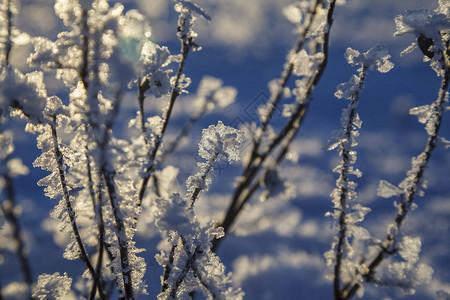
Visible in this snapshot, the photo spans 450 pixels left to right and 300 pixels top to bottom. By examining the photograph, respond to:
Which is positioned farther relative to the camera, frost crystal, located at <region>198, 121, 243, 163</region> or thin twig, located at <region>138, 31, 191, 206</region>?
frost crystal, located at <region>198, 121, 243, 163</region>

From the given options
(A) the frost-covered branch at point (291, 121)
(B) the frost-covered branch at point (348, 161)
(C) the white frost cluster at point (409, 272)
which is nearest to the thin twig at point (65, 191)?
(A) the frost-covered branch at point (291, 121)

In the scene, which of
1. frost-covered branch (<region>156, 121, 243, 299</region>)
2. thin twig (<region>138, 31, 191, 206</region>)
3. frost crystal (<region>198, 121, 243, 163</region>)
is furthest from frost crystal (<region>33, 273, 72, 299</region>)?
frost crystal (<region>198, 121, 243, 163</region>)

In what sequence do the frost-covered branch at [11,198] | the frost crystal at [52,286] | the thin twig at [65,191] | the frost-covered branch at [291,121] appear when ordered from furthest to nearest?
the frost crystal at [52,286]
the thin twig at [65,191]
the frost-covered branch at [11,198]
the frost-covered branch at [291,121]

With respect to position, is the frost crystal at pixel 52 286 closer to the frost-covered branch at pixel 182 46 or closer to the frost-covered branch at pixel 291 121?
the frost-covered branch at pixel 182 46

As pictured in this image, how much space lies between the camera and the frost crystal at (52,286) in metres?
1.61

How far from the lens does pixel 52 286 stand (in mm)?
1648

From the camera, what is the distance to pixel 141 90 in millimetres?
1312

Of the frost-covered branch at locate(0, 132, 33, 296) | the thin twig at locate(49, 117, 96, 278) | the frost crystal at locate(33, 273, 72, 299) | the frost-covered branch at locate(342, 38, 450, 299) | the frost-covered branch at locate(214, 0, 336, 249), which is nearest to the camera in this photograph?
the frost-covered branch at locate(214, 0, 336, 249)

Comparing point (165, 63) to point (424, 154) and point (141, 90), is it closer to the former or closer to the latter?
point (141, 90)

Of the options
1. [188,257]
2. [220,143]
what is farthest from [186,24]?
[188,257]

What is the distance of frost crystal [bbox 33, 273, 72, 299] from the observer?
63.3 inches

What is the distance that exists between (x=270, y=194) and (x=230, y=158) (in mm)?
868

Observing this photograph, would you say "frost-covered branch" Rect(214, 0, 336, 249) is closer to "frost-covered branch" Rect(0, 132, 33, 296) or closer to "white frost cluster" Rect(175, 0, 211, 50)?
"white frost cluster" Rect(175, 0, 211, 50)

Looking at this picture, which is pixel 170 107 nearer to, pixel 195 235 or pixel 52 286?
pixel 195 235
